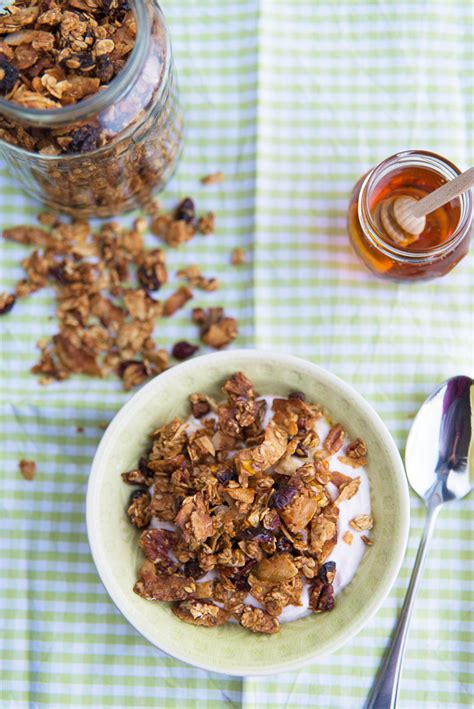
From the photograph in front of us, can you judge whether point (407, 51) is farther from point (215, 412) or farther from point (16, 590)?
point (16, 590)

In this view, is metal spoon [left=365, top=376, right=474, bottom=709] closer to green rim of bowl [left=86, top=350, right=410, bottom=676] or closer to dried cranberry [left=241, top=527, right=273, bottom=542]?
green rim of bowl [left=86, top=350, right=410, bottom=676]

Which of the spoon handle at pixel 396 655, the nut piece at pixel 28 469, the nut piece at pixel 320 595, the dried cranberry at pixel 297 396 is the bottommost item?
the spoon handle at pixel 396 655

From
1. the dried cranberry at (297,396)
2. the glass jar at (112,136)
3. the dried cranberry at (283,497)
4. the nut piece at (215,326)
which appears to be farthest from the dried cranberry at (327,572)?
the glass jar at (112,136)

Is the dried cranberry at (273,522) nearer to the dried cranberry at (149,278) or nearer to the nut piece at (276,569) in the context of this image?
the nut piece at (276,569)

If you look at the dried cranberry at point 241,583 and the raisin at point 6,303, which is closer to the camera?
the dried cranberry at point 241,583

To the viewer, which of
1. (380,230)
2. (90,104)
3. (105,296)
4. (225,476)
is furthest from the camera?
(105,296)

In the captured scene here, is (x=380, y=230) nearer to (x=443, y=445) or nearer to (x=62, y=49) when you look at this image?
(x=443, y=445)

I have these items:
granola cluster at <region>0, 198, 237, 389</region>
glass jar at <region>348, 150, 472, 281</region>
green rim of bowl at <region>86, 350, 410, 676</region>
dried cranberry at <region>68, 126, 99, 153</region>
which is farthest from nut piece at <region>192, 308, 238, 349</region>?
dried cranberry at <region>68, 126, 99, 153</region>

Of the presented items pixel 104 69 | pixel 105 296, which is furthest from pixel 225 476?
pixel 104 69
